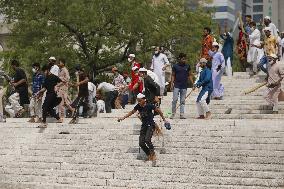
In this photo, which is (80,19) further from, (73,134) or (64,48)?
(73,134)

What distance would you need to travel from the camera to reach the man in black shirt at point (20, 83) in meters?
16.9

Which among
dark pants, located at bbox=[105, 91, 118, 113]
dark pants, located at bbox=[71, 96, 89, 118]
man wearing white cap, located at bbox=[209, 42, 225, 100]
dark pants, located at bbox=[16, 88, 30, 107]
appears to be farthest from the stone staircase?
dark pants, located at bbox=[105, 91, 118, 113]

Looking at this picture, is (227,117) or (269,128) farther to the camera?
(227,117)

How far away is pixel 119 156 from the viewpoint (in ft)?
42.4

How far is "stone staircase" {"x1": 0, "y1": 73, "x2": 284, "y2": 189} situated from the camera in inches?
455

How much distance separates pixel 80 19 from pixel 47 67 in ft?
38.4

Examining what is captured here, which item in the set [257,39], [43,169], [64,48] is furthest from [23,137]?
[64,48]

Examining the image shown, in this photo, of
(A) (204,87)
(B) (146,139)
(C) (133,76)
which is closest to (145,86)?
(B) (146,139)

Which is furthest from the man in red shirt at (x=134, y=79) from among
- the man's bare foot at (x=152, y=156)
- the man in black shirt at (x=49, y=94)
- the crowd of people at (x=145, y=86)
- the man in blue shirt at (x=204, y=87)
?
the man's bare foot at (x=152, y=156)

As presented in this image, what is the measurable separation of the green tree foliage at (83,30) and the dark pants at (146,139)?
14822 mm

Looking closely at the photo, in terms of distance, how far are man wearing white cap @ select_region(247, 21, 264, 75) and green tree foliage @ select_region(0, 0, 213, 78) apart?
859cm

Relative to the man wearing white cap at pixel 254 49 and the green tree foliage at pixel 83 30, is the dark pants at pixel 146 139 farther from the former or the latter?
the green tree foliage at pixel 83 30

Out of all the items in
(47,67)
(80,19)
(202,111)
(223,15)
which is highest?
(223,15)

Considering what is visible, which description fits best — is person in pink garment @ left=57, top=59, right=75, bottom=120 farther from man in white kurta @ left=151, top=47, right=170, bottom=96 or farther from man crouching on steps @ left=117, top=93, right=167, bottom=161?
man crouching on steps @ left=117, top=93, right=167, bottom=161
